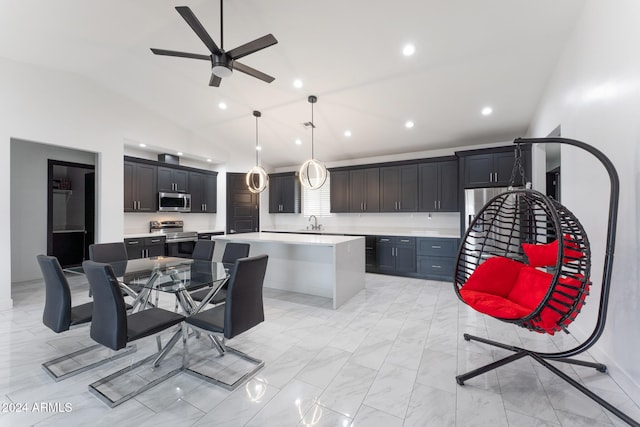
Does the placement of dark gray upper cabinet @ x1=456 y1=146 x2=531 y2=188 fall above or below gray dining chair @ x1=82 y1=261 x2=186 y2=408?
above

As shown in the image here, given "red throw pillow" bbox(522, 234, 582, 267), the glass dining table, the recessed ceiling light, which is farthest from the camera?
the recessed ceiling light

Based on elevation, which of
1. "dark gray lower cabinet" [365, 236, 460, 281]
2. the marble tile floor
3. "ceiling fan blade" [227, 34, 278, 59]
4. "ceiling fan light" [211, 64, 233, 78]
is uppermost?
"ceiling fan blade" [227, 34, 278, 59]

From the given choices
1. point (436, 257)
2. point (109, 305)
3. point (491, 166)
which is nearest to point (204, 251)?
point (109, 305)

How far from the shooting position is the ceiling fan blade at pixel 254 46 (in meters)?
2.33

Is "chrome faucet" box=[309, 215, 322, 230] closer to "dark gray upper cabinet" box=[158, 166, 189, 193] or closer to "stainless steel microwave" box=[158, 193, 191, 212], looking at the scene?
"stainless steel microwave" box=[158, 193, 191, 212]

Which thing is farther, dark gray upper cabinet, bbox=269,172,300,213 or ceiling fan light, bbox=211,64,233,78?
dark gray upper cabinet, bbox=269,172,300,213

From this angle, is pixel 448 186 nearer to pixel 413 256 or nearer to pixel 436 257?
pixel 436 257

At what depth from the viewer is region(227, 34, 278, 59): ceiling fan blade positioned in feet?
7.63

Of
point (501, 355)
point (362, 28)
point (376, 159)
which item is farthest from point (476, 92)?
point (501, 355)

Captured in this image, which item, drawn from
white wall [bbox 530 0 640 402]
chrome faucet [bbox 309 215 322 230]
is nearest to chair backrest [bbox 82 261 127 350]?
white wall [bbox 530 0 640 402]

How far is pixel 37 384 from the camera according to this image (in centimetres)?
200

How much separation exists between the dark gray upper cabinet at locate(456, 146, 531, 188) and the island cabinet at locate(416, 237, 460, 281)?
3.54 ft

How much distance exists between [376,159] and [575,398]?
5.19 m

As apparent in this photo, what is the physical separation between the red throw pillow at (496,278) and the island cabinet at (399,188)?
3097 millimetres
